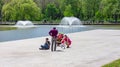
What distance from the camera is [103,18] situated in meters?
91.3

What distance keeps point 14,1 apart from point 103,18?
25.3 m

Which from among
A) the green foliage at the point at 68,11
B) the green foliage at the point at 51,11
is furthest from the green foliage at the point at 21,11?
the green foliage at the point at 51,11

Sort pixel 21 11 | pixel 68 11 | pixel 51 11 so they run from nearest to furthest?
pixel 21 11, pixel 68 11, pixel 51 11

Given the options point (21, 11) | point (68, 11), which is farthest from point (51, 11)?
point (21, 11)

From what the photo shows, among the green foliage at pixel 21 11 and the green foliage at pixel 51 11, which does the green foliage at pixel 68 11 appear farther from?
the green foliage at pixel 21 11

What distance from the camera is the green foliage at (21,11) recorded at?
86625 mm

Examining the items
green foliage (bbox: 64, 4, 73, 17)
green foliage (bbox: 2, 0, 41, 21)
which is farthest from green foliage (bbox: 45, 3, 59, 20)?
green foliage (bbox: 2, 0, 41, 21)

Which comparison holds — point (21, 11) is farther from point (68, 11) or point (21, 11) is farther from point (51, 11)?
point (68, 11)

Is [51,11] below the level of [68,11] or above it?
above

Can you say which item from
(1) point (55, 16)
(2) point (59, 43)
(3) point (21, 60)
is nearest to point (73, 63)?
(3) point (21, 60)

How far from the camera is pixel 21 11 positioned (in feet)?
285

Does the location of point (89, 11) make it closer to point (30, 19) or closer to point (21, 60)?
point (30, 19)

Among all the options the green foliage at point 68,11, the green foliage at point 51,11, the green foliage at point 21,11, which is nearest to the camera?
the green foliage at point 21,11

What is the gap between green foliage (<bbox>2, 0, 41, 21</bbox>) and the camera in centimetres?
8662
